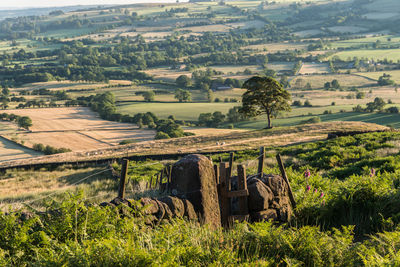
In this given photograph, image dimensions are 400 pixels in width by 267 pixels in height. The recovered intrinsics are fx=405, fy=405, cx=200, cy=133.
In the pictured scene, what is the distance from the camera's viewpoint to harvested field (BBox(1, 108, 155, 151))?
252 ft

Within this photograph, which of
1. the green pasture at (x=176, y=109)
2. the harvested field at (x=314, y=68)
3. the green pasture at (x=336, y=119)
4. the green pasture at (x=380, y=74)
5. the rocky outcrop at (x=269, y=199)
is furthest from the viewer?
the harvested field at (x=314, y=68)

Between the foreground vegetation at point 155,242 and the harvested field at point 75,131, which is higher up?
the foreground vegetation at point 155,242

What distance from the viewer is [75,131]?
8800 centimetres

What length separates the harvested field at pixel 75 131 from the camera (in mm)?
76812

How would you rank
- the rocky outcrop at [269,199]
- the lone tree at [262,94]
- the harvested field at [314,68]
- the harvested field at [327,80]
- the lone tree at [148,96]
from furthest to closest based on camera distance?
the harvested field at [314,68]
the harvested field at [327,80]
the lone tree at [148,96]
the lone tree at [262,94]
the rocky outcrop at [269,199]

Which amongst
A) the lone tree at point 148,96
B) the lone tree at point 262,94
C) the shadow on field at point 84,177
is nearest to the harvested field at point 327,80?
the lone tree at point 148,96

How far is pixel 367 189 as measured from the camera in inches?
449

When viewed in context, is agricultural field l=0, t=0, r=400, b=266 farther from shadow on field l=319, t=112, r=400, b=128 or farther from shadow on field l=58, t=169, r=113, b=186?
shadow on field l=319, t=112, r=400, b=128

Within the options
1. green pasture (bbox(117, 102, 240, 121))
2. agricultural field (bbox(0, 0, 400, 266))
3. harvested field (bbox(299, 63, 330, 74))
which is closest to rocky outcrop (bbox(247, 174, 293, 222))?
agricultural field (bbox(0, 0, 400, 266))

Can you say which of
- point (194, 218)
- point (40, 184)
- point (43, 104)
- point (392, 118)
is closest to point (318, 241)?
point (194, 218)

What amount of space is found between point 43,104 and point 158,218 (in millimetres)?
127032

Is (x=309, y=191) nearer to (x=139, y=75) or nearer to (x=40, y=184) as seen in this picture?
(x=40, y=184)

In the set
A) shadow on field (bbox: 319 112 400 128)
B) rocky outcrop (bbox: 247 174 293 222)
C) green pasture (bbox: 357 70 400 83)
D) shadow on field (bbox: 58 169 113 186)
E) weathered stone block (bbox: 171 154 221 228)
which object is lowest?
shadow on field (bbox: 319 112 400 128)

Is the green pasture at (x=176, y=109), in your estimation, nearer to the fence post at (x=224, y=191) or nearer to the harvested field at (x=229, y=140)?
the harvested field at (x=229, y=140)
